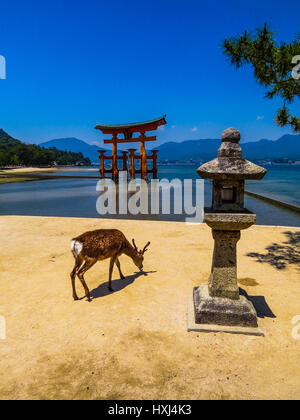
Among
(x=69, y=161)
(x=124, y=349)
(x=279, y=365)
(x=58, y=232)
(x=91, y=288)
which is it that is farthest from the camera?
(x=69, y=161)

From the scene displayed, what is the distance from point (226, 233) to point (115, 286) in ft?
8.93

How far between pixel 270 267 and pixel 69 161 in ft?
502

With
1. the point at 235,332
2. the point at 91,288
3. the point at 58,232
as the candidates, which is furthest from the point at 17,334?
the point at 58,232

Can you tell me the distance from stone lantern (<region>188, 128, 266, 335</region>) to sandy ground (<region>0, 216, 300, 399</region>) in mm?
245

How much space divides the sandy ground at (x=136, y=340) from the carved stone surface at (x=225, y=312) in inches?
9.5

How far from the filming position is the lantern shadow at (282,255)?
6.39m

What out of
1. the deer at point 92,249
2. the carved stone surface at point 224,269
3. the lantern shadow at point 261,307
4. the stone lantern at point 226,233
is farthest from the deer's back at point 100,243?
the lantern shadow at point 261,307

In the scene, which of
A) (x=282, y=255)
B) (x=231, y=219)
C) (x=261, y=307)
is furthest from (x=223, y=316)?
(x=282, y=255)

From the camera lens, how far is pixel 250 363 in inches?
122

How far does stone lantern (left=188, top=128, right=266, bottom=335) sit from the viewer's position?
141 inches

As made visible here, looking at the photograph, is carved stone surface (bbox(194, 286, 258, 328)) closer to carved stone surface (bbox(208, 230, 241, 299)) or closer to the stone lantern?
the stone lantern

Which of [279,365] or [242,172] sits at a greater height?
[242,172]

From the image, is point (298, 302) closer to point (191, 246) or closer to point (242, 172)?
point (242, 172)

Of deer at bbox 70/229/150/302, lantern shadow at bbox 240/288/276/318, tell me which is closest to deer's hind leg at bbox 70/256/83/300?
deer at bbox 70/229/150/302
